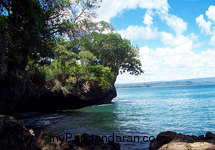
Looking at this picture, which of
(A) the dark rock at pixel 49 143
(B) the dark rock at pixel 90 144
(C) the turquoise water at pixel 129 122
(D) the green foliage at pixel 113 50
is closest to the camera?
(A) the dark rock at pixel 49 143

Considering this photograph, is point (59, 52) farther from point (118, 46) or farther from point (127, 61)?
point (127, 61)

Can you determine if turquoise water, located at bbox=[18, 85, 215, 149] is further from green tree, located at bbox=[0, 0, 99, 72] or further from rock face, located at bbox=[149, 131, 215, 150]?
green tree, located at bbox=[0, 0, 99, 72]

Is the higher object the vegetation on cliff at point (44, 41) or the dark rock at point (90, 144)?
the vegetation on cliff at point (44, 41)

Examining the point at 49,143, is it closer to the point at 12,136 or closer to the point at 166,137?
the point at 12,136

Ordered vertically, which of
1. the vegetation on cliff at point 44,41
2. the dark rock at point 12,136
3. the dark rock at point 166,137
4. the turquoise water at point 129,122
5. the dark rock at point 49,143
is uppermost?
the vegetation on cliff at point 44,41

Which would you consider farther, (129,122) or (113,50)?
(113,50)

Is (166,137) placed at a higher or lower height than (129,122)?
higher

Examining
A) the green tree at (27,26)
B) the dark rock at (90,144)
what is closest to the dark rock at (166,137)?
the dark rock at (90,144)

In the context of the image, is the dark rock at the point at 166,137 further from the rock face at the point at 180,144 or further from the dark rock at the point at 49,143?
the dark rock at the point at 49,143

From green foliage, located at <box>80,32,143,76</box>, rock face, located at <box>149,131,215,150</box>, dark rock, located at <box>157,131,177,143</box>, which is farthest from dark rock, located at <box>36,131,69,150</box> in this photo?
green foliage, located at <box>80,32,143,76</box>

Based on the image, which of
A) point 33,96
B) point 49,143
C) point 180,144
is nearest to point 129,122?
point 180,144

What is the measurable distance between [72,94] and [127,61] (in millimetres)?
17697

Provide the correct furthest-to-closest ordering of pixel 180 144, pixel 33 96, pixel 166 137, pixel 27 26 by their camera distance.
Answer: pixel 33 96 < pixel 27 26 < pixel 166 137 < pixel 180 144

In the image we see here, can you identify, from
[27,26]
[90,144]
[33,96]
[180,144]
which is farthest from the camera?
[33,96]
